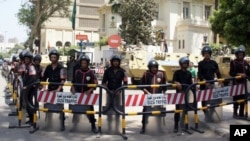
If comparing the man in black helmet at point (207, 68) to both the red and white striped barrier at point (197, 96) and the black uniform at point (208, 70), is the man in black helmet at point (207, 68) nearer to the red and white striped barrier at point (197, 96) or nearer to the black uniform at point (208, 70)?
the black uniform at point (208, 70)

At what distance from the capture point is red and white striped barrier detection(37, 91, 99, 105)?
8.59 m

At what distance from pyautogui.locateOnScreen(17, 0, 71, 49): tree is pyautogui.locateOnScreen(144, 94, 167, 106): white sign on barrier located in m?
28.5

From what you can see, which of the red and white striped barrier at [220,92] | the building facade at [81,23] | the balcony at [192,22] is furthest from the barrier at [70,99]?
the building facade at [81,23]

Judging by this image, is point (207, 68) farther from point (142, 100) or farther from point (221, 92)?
point (142, 100)

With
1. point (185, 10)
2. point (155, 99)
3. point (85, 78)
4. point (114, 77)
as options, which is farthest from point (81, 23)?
point (155, 99)

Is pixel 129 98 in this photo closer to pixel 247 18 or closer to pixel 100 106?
pixel 100 106

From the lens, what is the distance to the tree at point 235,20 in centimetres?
2103

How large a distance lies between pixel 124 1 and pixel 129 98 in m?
35.8

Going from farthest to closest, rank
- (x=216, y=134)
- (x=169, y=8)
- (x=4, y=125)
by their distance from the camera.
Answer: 1. (x=169, y=8)
2. (x=4, y=125)
3. (x=216, y=134)

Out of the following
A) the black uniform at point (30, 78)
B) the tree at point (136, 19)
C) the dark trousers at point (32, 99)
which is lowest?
the dark trousers at point (32, 99)

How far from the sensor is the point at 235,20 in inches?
844

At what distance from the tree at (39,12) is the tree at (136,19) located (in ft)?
20.2

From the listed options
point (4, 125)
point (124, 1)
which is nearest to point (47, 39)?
point (124, 1)

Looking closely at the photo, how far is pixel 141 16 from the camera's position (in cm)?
4359
